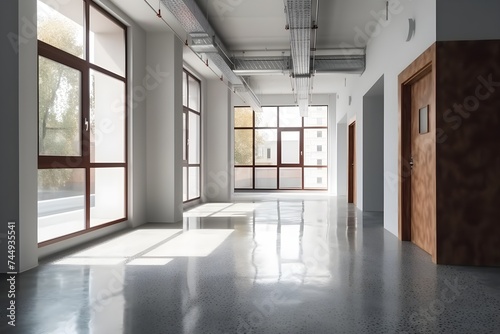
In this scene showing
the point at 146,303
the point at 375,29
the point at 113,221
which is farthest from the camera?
the point at 375,29

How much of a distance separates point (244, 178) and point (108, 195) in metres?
9.74

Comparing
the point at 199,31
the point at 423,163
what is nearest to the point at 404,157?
the point at 423,163

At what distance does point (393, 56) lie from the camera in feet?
21.0

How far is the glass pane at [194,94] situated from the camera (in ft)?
36.4

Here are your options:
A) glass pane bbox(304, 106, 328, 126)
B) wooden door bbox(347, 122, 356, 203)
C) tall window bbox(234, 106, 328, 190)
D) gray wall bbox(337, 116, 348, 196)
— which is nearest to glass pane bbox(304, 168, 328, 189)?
tall window bbox(234, 106, 328, 190)

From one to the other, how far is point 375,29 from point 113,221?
219 inches

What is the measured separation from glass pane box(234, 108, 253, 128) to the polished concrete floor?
1055cm

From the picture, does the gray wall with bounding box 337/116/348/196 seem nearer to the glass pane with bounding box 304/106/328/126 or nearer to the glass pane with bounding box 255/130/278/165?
the glass pane with bounding box 304/106/328/126

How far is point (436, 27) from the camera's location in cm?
448

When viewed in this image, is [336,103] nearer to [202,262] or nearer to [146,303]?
[202,262]

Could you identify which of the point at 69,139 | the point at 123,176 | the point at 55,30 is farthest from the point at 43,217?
the point at 55,30

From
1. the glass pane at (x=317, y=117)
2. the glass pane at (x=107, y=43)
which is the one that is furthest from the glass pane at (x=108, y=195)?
the glass pane at (x=317, y=117)

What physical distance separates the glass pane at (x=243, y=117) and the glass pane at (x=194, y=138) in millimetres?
4752

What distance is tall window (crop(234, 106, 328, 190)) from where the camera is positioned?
16281 mm
